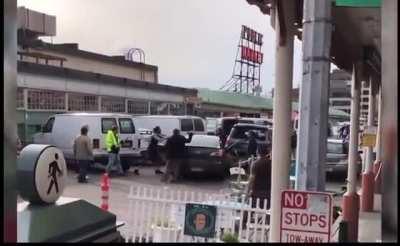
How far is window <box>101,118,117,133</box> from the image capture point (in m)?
21.6

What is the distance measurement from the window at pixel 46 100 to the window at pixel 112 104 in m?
4.07

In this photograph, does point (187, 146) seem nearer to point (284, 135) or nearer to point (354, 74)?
point (354, 74)

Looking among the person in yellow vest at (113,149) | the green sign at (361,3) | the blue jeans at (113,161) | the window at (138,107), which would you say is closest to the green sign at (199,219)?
the green sign at (361,3)

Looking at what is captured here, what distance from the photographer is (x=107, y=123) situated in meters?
21.9

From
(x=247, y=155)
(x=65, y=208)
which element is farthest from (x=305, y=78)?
(x=247, y=155)

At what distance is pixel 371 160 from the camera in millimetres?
12961

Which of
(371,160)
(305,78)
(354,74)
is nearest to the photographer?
(305,78)

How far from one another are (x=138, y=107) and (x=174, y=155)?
19485 millimetres

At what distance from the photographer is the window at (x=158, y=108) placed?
3941 cm

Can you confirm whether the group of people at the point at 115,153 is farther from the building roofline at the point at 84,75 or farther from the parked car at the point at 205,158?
the building roofline at the point at 84,75

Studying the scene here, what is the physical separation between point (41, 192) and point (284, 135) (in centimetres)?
294

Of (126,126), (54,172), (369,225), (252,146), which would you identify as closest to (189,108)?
(126,126)

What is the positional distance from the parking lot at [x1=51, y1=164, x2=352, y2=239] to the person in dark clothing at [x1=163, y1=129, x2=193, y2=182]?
1.13 feet

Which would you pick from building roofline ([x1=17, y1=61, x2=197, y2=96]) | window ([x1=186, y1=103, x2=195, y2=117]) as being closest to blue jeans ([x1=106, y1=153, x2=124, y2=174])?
building roofline ([x1=17, y1=61, x2=197, y2=96])
